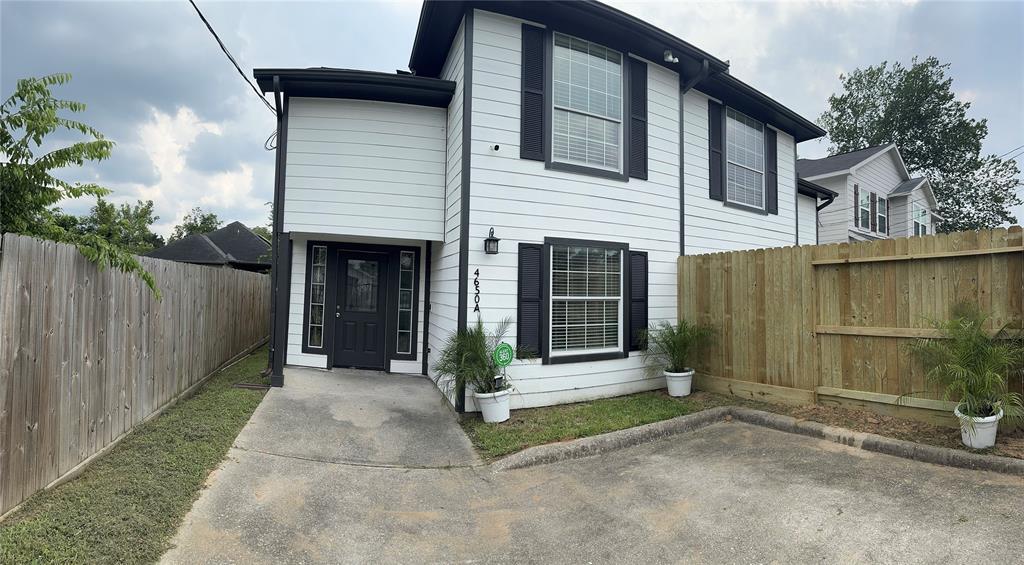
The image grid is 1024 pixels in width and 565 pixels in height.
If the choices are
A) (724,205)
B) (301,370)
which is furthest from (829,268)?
(301,370)

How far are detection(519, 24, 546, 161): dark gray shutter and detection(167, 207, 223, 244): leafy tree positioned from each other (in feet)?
124

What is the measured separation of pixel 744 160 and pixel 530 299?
5.46 m

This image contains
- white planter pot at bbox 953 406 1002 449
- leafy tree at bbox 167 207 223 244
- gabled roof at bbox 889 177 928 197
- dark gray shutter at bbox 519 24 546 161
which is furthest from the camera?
leafy tree at bbox 167 207 223 244

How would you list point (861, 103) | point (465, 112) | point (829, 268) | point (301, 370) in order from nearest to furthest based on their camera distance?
point (829, 268) < point (465, 112) < point (301, 370) < point (861, 103)

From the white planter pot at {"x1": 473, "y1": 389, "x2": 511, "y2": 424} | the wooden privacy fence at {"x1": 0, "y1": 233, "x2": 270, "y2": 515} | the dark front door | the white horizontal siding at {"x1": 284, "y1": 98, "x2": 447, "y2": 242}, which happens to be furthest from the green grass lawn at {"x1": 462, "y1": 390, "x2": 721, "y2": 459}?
the wooden privacy fence at {"x1": 0, "y1": 233, "x2": 270, "y2": 515}

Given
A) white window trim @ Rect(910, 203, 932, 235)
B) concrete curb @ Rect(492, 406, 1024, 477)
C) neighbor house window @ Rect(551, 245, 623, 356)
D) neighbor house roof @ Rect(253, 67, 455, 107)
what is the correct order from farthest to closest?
white window trim @ Rect(910, 203, 932, 235) → neighbor house roof @ Rect(253, 67, 455, 107) → neighbor house window @ Rect(551, 245, 623, 356) → concrete curb @ Rect(492, 406, 1024, 477)

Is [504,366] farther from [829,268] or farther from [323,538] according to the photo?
[829,268]

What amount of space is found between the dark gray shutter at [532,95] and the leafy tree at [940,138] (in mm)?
28588

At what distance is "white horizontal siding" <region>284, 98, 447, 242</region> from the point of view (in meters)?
6.46

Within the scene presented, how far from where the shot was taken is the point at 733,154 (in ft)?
27.1

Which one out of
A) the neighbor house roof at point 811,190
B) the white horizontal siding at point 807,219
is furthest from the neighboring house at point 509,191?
the white horizontal siding at point 807,219

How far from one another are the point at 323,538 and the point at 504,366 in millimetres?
2720

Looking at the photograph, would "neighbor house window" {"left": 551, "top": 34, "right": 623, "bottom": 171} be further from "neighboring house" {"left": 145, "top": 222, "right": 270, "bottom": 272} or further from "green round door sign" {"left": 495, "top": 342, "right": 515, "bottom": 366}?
"neighboring house" {"left": 145, "top": 222, "right": 270, "bottom": 272}

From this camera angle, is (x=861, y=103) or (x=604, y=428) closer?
(x=604, y=428)
